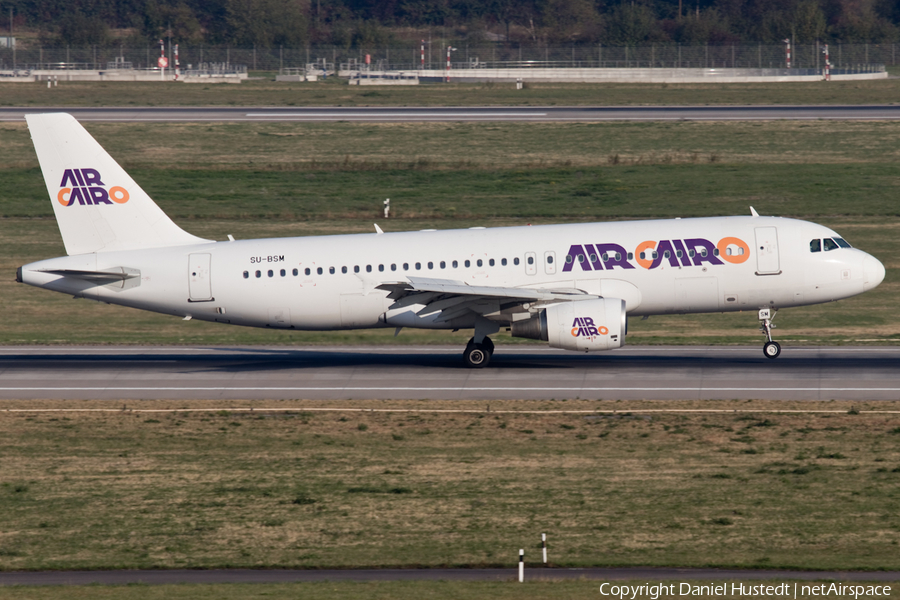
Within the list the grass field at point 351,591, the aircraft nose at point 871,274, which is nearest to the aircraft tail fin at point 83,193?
the grass field at point 351,591

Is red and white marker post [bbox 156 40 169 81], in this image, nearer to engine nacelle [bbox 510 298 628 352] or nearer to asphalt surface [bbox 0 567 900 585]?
engine nacelle [bbox 510 298 628 352]

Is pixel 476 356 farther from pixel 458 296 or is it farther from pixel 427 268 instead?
pixel 427 268

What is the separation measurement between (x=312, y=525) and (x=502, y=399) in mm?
12249

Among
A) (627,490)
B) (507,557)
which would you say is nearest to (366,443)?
(627,490)

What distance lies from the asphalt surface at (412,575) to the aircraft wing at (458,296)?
16627mm

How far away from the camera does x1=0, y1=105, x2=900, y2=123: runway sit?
285 ft

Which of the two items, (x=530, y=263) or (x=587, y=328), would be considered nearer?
(x=587, y=328)

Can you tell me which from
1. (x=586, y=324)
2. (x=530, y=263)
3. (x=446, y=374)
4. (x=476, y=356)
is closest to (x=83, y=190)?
(x=446, y=374)

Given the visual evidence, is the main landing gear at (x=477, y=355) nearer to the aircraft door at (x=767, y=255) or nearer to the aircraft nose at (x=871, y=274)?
the aircraft door at (x=767, y=255)

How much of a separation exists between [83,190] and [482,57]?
347ft

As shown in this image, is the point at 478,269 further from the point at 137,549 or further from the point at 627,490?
the point at 137,549
